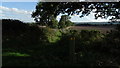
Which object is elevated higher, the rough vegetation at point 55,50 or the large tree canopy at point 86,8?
the large tree canopy at point 86,8

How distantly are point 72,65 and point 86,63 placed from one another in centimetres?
46

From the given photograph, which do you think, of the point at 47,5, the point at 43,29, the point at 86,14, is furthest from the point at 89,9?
the point at 43,29

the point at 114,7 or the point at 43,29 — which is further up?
the point at 114,7

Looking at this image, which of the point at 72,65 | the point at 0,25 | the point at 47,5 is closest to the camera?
the point at 72,65

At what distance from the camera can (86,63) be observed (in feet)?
24.1

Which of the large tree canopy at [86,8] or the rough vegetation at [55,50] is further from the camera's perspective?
the large tree canopy at [86,8]

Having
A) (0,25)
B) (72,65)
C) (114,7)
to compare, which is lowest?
(72,65)

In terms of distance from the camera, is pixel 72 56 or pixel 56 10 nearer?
pixel 72 56

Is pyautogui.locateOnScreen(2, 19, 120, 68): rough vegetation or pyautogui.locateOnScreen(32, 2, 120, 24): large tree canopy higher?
pyautogui.locateOnScreen(32, 2, 120, 24): large tree canopy

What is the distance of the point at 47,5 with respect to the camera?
13.3 metres

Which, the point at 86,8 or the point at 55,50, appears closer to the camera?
the point at 55,50

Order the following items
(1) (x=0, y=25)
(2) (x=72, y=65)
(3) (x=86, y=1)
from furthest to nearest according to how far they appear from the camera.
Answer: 1. (1) (x=0, y=25)
2. (3) (x=86, y=1)
3. (2) (x=72, y=65)

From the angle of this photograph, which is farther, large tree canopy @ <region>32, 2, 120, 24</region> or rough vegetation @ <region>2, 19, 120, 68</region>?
large tree canopy @ <region>32, 2, 120, 24</region>

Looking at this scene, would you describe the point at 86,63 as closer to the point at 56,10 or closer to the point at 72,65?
the point at 72,65
